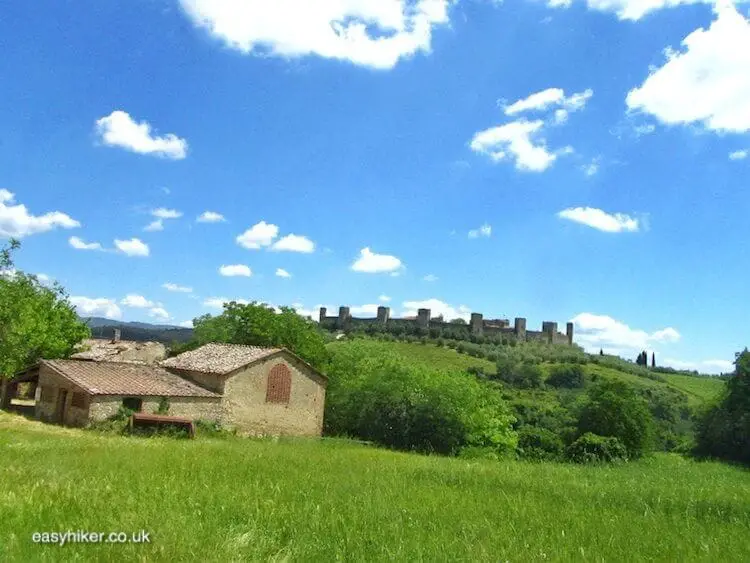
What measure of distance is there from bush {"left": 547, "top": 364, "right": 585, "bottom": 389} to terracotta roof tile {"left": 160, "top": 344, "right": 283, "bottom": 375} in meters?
78.3

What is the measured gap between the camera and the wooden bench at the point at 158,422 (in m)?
33.2

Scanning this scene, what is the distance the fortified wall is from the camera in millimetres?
179250

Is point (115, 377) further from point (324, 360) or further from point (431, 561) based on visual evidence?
point (431, 561)

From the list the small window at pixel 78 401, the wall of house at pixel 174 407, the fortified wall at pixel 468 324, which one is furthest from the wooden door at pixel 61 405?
the fortified wall at pixel 468 324

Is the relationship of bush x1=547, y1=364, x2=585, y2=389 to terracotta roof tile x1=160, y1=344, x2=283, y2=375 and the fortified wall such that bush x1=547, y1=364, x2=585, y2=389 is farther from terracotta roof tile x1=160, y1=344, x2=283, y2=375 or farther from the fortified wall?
terracotta roof tile x1=160, y1=344, x2=283, y2=375

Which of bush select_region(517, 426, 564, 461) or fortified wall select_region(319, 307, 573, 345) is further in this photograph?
fortified wall select_region(319, 307, 573, 345)

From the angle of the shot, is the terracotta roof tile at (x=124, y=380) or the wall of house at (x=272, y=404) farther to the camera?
the wall of house at (x=272, y=404)

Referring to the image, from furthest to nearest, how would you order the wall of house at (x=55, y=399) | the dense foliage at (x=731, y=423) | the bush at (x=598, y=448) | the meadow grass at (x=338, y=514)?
1. the dense foliage at (x=731, y=423)
2. the bush at (x=598, y=448)
3. the wall of house at (x=55, y=399)
4. the meadow grass at (x=338, y=514)

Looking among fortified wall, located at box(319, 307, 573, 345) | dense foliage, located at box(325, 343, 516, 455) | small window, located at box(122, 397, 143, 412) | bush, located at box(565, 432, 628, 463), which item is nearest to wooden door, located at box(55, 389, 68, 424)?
small window, located at box(122, 397, 143, 412)

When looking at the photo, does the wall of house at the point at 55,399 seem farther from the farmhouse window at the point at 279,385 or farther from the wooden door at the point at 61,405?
the farmhouse window at the point at 279,385

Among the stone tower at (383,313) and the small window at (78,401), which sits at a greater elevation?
the stone tower at (383,313)

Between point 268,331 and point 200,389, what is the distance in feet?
52.8

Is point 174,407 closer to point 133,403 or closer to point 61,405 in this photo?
point 133,403

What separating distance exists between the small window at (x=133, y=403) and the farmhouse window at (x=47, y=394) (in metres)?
4.78
